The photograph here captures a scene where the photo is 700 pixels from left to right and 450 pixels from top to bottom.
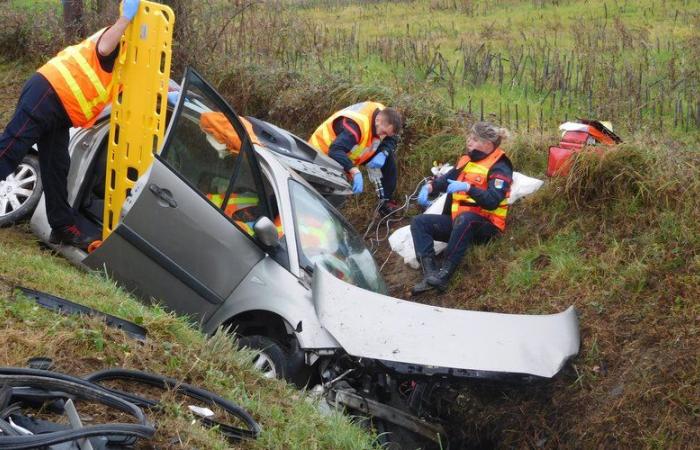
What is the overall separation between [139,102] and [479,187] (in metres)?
2.85

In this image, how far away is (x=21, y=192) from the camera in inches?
255

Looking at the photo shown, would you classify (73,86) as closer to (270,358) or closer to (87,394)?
(270,358)

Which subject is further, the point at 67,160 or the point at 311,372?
the point at 67,160

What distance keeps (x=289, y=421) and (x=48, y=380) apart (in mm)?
1234

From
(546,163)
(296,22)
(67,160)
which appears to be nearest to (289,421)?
(67,160)

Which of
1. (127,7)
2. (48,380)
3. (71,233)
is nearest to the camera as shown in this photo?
(48,380)

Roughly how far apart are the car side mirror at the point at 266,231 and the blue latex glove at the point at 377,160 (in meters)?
2.98

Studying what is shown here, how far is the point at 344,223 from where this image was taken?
6375 millimetres

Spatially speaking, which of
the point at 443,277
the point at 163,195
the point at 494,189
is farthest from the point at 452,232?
the point at 163,195

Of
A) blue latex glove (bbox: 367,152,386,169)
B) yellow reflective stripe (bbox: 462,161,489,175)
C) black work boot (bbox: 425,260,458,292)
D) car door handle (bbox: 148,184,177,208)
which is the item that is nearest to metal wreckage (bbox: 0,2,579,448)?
car door handle (bbox: 148,184,177,208)

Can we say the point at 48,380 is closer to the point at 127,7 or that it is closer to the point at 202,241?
the point at 202,241

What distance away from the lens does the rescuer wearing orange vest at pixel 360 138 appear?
7.89 metres

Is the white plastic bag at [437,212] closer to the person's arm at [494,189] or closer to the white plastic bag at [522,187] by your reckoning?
the white plastic bag at [522,187]

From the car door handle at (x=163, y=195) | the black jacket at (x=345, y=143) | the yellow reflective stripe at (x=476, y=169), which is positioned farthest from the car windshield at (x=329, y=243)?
the black jacket at (x=345, y=143)
